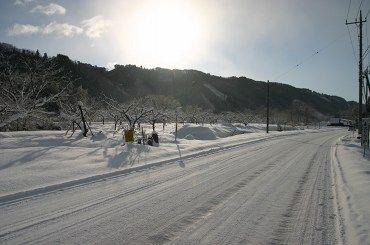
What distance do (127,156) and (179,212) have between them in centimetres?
978

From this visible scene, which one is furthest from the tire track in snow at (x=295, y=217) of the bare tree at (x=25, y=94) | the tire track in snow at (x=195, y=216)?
the bare tree at (x=25, y=94)

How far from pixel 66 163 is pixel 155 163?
11.5ft

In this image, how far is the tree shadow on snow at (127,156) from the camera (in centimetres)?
1527

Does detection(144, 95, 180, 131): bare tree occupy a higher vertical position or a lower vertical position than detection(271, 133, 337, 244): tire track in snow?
higher

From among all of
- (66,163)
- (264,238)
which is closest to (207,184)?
(264,238)

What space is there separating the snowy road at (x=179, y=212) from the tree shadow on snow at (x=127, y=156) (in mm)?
2521

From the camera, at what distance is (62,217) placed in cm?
736

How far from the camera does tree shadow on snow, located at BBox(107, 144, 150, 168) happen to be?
15.3m

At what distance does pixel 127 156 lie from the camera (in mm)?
17469

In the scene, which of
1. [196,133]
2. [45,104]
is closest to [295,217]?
[196,133]

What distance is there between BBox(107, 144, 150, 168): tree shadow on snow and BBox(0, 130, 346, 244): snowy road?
2521 mm

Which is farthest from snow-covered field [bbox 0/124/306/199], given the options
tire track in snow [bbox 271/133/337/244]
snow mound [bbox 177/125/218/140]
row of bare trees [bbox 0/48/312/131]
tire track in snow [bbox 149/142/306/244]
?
snow mound [bbox 177/125/218/140]

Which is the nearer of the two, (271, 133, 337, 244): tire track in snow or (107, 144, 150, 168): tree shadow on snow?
(271, 133, 337, 244): tire track in snow

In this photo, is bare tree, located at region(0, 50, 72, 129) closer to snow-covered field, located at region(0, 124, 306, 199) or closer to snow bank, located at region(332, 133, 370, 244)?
snow-covered field, located at region(0, 124, 306, 199)
